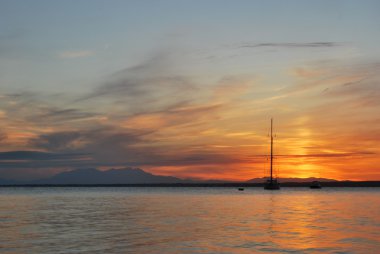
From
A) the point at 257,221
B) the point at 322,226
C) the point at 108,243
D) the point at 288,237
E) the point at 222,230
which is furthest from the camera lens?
the point at 257,221

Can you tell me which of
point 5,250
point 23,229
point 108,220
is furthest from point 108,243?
point 108,220

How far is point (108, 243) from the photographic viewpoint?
39.2 metres

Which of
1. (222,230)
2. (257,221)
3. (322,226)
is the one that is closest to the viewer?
(222,230)

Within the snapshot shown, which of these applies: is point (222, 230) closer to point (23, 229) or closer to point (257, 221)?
point (257, 221)

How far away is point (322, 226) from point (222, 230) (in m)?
11.4

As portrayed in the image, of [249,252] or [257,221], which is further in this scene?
A: [257,221]

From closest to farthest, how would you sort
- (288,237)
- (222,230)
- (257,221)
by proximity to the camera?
(288,237) < (222,230) < (257,221)

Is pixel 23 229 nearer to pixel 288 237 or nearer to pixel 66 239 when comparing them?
pixel 66 239

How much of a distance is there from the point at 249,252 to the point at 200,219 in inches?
1026

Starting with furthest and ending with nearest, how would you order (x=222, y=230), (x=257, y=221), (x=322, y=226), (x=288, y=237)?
1. (x=257, y=221)
2. (x=322, y=226)
3. (x=222, y=230)
4. (x=288, y=237)

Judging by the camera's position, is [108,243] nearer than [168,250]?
No

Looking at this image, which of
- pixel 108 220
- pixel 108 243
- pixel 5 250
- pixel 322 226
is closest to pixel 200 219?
pixel 108 220

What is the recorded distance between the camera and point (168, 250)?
117 ft

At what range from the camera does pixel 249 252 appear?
35.2 meters
